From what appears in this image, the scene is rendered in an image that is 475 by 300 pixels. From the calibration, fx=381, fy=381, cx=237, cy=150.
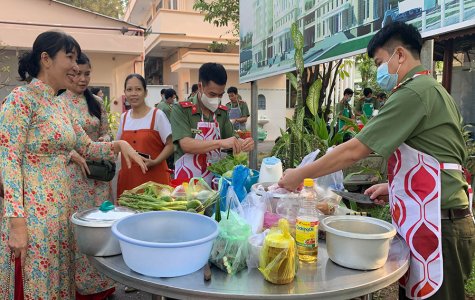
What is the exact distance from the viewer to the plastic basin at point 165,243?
4.26 feet

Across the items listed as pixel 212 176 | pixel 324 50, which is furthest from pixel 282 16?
pixel 212 176

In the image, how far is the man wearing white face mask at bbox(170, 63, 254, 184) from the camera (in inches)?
108

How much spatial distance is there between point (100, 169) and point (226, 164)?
0.87 meters

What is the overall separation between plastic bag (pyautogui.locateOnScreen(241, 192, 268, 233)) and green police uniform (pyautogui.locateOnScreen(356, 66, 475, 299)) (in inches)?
20.8

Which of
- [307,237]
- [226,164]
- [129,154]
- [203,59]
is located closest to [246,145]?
[226,164]

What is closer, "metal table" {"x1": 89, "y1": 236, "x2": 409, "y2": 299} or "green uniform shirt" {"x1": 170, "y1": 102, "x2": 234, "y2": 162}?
"metal table" {"x1": 89, "y1": 236, "x2": 409, "y2": 299}

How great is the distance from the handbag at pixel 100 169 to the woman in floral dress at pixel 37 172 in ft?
1.47

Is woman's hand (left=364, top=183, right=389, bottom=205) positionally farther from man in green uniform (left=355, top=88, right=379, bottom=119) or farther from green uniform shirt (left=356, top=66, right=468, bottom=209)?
man in green uniform (left=355, top=88, right=379, bottom=119)

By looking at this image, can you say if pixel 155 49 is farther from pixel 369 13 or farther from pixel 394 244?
pixel 394 244

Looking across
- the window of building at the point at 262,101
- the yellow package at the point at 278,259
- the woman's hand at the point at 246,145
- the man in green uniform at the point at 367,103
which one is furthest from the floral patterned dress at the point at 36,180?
the window of building at the point at 262,101

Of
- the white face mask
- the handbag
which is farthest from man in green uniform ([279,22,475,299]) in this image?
the handbag

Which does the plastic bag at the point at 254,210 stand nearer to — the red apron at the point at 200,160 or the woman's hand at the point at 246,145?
the woman's hand at the point at 246,145

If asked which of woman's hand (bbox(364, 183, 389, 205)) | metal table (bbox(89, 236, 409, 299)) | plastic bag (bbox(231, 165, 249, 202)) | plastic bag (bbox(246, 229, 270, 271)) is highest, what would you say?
plastic bag (bbox(231, 165, 249, 202))

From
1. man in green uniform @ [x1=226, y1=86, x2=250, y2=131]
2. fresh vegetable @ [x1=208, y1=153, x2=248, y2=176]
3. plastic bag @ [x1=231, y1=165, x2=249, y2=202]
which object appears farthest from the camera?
man in green uniform @ [x1=226, y1=86, x2=250, y2=131]
